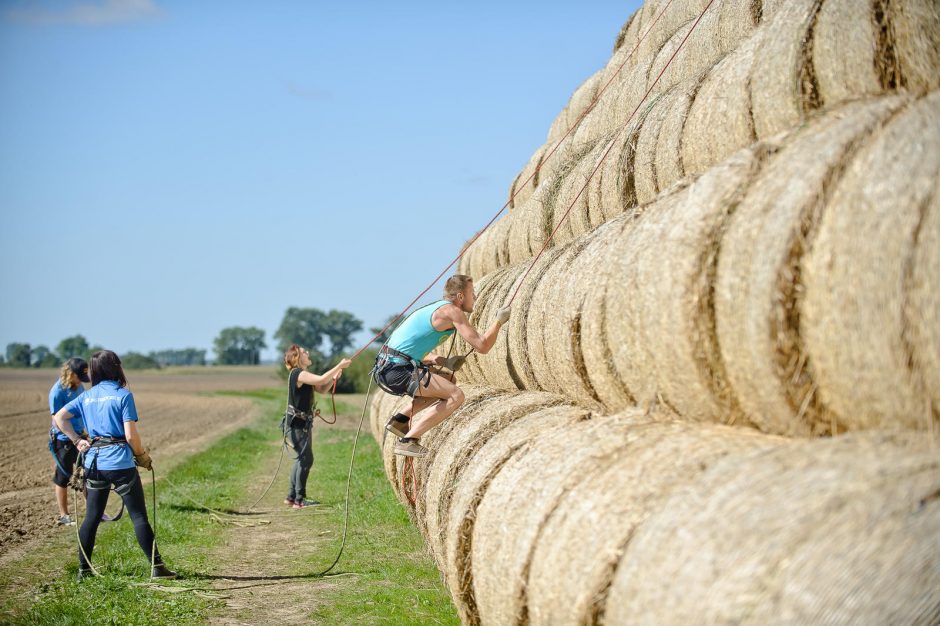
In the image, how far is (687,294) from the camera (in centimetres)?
465

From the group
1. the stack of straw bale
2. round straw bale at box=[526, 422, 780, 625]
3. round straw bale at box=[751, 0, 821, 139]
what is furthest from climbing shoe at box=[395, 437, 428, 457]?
round straw bale at box=[751, 0, 821, 139]

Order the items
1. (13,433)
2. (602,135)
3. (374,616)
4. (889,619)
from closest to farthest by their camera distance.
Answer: (889,619) < (374,616) < (602,135) < (13,433)

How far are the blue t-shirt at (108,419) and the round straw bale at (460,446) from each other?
8.72ft

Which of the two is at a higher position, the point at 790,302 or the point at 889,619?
the point at 790,302

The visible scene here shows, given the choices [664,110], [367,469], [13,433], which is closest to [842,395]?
[664,110]

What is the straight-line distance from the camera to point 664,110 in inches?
289

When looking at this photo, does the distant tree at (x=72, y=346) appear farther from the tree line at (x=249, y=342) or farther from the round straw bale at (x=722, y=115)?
the round straw bale at (x=722, y=115)

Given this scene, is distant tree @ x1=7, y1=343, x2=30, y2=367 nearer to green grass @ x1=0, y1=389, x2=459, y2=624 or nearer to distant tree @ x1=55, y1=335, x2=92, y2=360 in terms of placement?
distant tree @ x1=55, y1=335, x2=92, y2=360

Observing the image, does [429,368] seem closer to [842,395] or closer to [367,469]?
[842,395]

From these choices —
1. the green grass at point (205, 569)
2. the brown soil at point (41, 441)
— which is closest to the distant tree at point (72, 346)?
the brown soil at point (41, 441)

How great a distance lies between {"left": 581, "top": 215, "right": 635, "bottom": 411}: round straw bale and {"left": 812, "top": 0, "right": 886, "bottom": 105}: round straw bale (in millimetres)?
1473

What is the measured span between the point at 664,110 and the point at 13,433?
2239 cm

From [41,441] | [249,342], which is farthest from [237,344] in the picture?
[41,441]

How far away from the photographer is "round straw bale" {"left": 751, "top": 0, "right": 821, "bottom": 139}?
5262 millimetres
